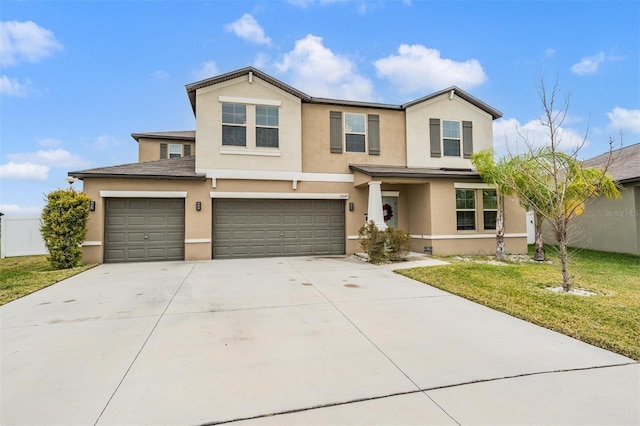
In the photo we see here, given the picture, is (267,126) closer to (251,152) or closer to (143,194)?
(251,152)

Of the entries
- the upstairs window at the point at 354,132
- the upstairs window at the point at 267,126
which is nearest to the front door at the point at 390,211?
the upstairs window at the point at 354,132

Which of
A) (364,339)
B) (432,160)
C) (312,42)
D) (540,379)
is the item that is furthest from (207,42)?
(540,379)

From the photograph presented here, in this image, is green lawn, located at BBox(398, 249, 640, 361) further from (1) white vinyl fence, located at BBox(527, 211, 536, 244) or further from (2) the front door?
(1) white vinyl fence, located at BBox(527, 211, 536, 244)

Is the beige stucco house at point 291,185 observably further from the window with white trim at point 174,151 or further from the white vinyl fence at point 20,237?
the window with white trim at point 174,151

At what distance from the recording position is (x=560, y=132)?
6.93m

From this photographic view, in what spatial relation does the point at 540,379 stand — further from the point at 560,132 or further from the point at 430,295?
the point at 560,132

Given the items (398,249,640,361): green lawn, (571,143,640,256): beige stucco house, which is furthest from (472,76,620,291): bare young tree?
(571,143,640,256): beige stucco house

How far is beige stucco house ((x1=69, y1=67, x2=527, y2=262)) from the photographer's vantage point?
11.1 meters

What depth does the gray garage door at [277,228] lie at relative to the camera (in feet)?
38.9

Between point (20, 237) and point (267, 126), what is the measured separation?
38.0 feet

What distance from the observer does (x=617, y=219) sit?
13000 millimetres

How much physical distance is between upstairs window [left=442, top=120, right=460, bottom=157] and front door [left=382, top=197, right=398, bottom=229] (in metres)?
3.22

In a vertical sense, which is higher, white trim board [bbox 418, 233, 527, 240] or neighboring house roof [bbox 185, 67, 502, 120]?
neighboring house roof [bbox 185, 67, 502, 120]

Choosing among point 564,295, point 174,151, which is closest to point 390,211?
point 564,295
